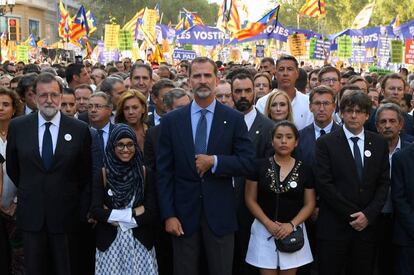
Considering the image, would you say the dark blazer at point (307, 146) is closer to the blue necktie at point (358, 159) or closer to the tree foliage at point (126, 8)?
the blue necktie at point (358, 159)

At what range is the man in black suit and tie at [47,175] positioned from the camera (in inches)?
213

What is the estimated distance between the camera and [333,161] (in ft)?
18.4

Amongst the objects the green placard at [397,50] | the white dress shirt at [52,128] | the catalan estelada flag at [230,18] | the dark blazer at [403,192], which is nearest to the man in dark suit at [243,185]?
the dark blazer at [403,192]

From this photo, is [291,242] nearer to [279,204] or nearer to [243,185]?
[279,204]

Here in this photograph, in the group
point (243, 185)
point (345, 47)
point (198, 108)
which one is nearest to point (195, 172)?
point (198, 108)

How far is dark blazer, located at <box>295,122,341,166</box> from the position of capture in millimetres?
5945

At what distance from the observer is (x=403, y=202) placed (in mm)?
5672

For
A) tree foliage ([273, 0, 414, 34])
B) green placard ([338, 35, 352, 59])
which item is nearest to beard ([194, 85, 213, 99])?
green placard ([338, 35, 352, 59])

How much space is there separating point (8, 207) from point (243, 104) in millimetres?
2645

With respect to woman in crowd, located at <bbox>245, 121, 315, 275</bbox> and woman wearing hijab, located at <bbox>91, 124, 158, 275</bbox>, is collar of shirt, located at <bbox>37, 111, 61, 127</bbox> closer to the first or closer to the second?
woman wearing hijab, located at <bbox>91, 124, 158, 275</bbox>

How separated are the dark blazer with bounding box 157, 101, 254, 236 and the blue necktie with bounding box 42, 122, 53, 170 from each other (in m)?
1.05

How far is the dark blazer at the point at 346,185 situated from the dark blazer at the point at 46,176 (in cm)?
→ 227

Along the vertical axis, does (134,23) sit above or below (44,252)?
above

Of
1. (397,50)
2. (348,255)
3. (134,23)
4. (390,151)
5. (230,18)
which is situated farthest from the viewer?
(134,23)
